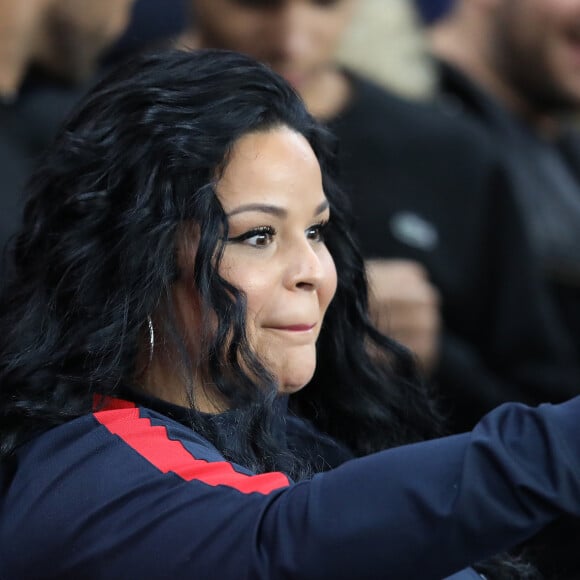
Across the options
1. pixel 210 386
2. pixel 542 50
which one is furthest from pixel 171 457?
pixel 542 50

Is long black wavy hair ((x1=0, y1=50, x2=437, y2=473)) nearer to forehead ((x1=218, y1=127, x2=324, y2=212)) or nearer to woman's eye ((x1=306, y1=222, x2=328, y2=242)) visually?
forehead ((x1=218, y1=127, x2=324, y2=212))

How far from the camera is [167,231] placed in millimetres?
1501

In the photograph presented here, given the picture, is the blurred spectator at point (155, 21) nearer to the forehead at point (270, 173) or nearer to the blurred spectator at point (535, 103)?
the blurred spectator at point (535, 103)

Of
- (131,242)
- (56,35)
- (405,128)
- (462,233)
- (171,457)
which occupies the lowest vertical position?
(462,233)

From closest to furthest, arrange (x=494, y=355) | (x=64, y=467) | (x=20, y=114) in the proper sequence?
(x=64, y=467), (x=20, y=114), (x=494, y=355)

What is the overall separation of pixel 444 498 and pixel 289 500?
151mm

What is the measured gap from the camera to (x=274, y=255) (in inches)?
59.4

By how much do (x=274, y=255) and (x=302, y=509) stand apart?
36 centimetres

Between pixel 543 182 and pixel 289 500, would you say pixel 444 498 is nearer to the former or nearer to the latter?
pixel 289 500

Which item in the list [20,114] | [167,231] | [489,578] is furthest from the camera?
[20,114]

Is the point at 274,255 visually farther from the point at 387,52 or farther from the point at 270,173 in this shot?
the point at 387,52

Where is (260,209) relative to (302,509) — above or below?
above

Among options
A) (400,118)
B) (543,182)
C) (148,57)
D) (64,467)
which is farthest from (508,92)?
(64,467)

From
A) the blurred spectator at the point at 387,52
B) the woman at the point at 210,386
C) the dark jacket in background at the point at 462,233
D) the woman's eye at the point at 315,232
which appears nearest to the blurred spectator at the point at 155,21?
the dark jacket in background at the point at 462,233
